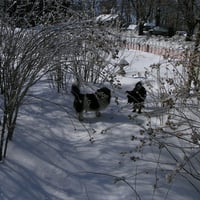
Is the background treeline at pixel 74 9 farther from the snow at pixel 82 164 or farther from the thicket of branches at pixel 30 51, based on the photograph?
the snow at pixel 82 164

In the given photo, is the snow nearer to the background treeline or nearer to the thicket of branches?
the thicket of branches

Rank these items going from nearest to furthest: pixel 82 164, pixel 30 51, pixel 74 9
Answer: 1. pixel 30 51
2. pixel 82 164
3. pixel 74 9

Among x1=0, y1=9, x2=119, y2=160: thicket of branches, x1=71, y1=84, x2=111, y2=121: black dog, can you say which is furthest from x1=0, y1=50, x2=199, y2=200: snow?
x1=0, y1=9, x2=119, y2=160: thicket of branches

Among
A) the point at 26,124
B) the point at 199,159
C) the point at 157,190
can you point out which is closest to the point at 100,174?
the point at 157,190

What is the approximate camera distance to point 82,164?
4.52 metres

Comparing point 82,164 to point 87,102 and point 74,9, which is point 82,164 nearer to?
point 87,102

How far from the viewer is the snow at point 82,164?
3814 millimetres

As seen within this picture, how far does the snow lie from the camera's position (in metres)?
3.81

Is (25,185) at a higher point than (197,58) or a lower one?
lower

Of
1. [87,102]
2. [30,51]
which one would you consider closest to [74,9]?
[87,102]

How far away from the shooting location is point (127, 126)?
560cm

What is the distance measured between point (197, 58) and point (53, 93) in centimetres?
337

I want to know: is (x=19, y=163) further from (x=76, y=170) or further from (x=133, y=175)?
(x=133, y=175)

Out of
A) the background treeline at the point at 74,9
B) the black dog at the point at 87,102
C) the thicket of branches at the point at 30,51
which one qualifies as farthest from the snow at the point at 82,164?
the background treeline at the point at 74,9
